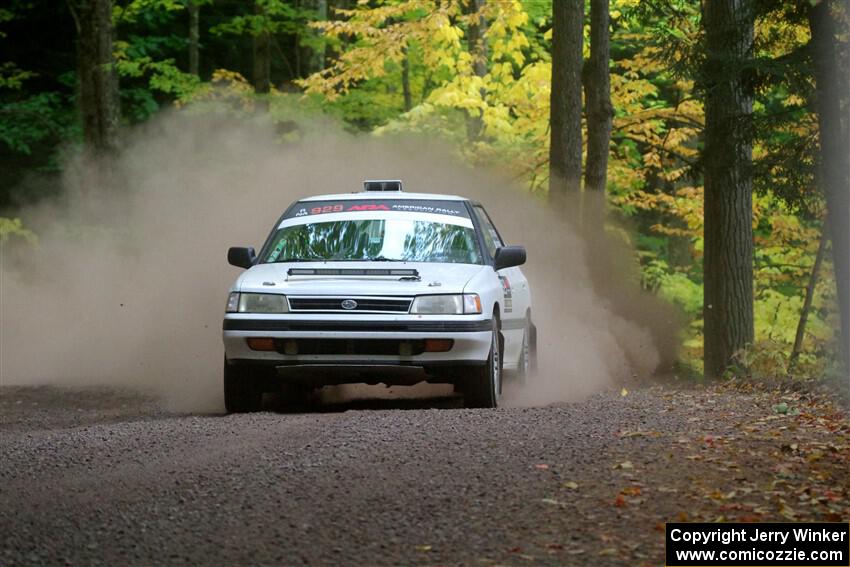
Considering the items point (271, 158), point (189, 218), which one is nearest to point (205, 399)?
point (189, 218)

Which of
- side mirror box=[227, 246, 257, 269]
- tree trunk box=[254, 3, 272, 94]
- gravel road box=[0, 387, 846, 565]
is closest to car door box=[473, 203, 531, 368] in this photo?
gravel road box=[0, 387, 846, 565]

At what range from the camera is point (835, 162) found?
15.8m

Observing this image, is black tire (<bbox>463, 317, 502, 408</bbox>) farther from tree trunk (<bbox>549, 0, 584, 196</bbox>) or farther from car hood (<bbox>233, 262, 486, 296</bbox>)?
tree trunk (<bbox>549, 0, 584, 196</bbox>)

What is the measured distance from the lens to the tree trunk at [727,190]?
16547 mm

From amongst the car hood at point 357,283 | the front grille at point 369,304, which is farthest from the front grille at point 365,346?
the car hood at point 357,283

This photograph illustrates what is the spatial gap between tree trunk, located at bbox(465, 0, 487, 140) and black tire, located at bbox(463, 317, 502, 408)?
15814 millimetres

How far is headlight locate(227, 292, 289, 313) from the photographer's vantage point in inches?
438

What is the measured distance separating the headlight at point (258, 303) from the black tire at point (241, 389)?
1.62 ft

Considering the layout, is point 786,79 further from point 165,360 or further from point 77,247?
point 77,247

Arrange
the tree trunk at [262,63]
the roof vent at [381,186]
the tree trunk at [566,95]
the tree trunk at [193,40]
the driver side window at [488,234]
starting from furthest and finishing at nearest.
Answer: the tree trunk at [193,40] < the tree trunk at [262,63] < the tree trunk at [566,95] < the roof vent at [381,186] < the driver side window at [488,234]

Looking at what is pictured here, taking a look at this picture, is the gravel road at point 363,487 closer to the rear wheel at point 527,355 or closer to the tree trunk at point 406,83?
the rear wheel at point 527,355

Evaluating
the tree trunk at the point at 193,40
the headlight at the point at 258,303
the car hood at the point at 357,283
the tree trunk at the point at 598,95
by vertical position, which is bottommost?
the headlight at the point at 258,303

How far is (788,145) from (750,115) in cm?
69

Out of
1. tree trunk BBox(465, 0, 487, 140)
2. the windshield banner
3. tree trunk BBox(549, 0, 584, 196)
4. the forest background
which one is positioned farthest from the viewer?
tree trunk BBox(465, 0, 487, 140)
